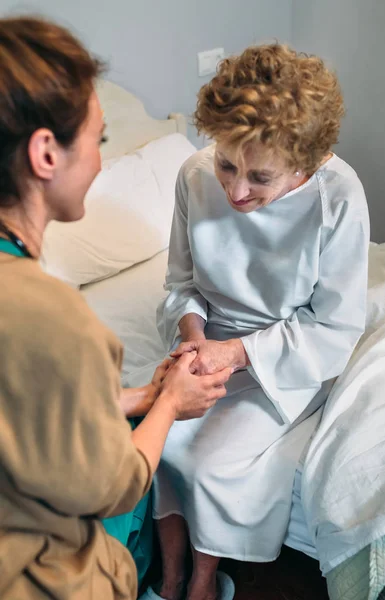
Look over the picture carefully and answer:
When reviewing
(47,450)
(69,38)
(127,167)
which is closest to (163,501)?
(47,450)

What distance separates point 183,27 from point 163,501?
171cm

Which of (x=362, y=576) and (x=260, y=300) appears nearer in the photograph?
(x=362, y=576)

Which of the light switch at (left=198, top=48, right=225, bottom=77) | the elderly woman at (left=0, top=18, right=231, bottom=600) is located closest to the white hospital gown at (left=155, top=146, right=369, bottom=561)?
the elderly woman at (left=0, top=18, right=231, bottom=600)

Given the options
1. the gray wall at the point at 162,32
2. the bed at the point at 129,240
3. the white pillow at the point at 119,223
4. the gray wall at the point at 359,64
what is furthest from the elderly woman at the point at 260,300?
the gray wall at the point at 359,64

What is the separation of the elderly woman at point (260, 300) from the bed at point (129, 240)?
0.71 feet

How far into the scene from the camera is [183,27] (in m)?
2.07

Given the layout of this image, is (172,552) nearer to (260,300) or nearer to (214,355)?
(214,355)

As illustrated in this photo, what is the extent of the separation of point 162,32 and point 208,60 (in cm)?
27

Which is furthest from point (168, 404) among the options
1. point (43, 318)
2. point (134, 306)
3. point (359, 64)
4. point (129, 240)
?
point (359, 64)

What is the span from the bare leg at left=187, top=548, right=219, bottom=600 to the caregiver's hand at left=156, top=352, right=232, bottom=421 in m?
0.37

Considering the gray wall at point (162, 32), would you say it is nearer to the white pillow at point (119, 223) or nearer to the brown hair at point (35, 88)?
the white pillow at point (119, 223)

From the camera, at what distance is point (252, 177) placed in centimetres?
110

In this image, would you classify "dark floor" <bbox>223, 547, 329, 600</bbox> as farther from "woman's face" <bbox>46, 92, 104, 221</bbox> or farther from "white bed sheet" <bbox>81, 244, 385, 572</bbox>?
"woman's face" <bbox>46, 92, 104, 221</bbox>

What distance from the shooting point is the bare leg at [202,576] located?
121 cm
